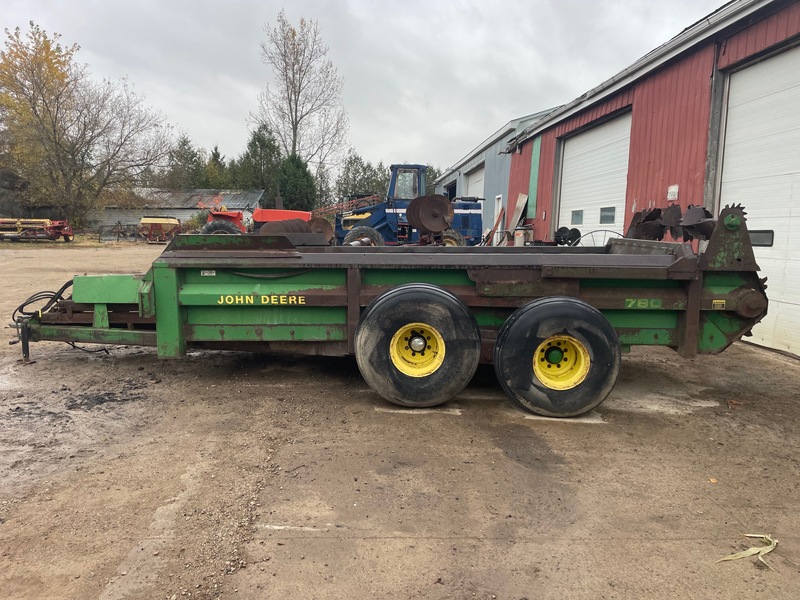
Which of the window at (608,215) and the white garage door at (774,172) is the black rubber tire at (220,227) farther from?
the white garage door at (774,172)

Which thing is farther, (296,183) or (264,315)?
(296,183)

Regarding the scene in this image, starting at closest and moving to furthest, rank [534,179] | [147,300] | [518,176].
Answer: [147,300] < [534,179] < [518,176]

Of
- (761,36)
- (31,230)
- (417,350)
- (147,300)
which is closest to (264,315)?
(147,300)

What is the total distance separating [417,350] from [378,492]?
56.8 inches

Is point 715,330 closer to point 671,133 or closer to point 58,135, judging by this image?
point 671,133

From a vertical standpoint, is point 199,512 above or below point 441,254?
below

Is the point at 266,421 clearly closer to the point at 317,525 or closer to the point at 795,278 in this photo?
the point at 317,525

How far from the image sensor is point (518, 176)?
59.6 ft

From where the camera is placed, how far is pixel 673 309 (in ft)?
14.5

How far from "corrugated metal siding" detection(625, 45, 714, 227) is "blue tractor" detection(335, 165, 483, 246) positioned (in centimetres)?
410

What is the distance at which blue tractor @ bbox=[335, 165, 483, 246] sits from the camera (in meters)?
13.1

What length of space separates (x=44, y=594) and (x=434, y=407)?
2818 millimetres

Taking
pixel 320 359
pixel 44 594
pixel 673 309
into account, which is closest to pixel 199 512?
pixel 44 594

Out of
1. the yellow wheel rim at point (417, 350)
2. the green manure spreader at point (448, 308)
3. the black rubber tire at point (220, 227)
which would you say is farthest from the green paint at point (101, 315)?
the black rubber tire at point (220, 227)
